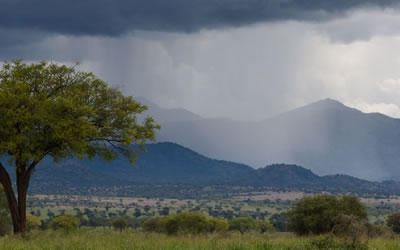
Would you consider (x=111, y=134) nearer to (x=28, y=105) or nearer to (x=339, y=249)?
(x=28, y=105)

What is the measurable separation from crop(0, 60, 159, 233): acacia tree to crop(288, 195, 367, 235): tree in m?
13.3

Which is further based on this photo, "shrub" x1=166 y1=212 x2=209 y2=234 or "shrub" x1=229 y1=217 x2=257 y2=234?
"shrub" x1=229 y1=217 x2=257 y2=234

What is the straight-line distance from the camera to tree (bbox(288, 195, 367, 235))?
44875 mm

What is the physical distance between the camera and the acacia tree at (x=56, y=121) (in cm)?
3666

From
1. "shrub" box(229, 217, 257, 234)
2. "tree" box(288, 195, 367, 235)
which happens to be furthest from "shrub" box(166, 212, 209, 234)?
"tree" box(288, 195, 367, 235)

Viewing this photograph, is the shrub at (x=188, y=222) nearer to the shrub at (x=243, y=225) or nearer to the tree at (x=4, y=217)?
the shrub at (x=243, y=225)

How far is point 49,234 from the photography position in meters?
32.3

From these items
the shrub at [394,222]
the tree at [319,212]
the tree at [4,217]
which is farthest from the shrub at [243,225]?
the tree at [319,212]

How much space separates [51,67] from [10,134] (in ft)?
19.5

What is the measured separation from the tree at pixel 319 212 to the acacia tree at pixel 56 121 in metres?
13.3

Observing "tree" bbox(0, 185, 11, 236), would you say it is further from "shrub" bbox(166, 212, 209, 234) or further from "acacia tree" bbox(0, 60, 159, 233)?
"acacia tree" bbox(0, 60, 159, 233)

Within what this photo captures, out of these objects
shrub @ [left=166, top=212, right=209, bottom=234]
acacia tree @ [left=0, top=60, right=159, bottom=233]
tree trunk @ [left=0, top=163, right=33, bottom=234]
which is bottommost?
shrub @ [left=166, top=212, right=209, bottom=234]

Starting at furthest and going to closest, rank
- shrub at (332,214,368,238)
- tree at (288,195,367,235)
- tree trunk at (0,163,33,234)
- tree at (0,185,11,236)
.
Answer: tree at (0,185,11,236) → tree at (288,195,367,235) → tree trunk at (0,163,33,234) → shrub at (332,214,368,238)

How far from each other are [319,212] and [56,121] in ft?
69.6
